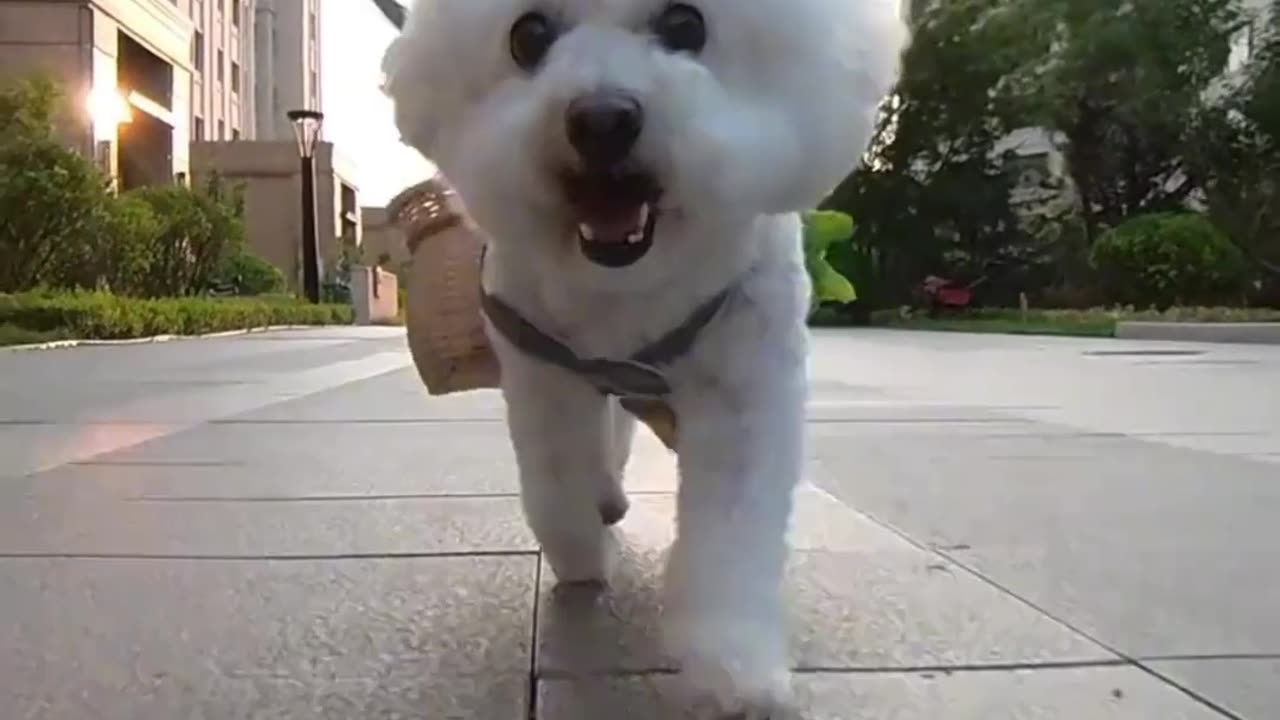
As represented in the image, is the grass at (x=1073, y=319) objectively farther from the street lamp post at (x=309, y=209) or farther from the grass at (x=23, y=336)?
the grass at (x=23, y=336)

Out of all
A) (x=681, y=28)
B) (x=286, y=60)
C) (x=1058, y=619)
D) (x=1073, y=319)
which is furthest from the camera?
(x=286, y=60)

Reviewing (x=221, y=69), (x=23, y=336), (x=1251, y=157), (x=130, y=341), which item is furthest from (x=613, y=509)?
(x=221, y=69)

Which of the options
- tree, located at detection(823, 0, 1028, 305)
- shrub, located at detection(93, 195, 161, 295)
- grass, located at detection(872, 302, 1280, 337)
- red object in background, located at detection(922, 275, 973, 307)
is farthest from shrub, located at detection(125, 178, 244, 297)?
red object in background, located at detection(922, 275, 973, 307)

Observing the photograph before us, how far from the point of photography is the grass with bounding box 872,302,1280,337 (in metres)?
15.0

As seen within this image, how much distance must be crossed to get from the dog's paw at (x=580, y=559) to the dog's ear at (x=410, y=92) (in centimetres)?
66

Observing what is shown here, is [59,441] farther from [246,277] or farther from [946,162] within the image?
[946,162]

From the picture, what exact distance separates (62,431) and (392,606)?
2656 mm

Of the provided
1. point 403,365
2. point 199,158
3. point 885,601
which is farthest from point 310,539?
point 199,158

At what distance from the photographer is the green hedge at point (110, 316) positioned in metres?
11.2

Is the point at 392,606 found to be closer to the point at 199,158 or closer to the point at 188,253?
the point at 188,253

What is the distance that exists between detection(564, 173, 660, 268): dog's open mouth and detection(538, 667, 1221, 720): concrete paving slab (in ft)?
1.54

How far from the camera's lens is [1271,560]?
228 centimetres

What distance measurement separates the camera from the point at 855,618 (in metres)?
1.91

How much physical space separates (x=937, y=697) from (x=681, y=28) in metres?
0.76
